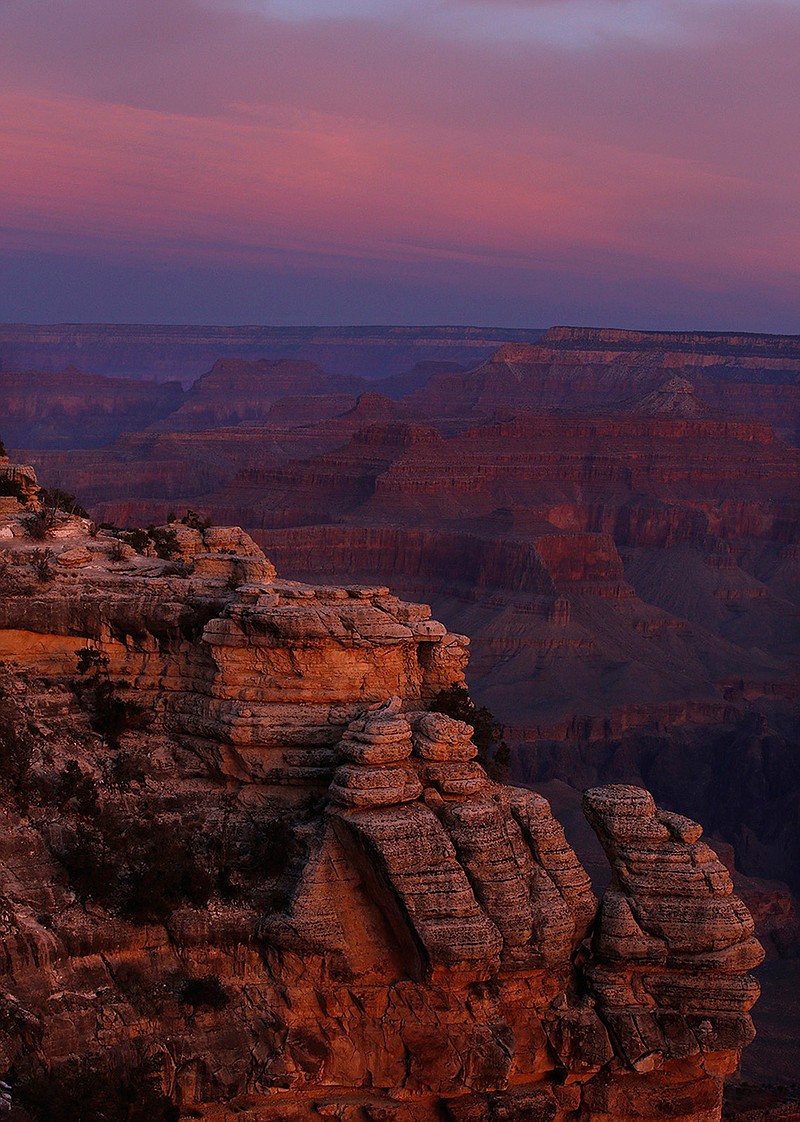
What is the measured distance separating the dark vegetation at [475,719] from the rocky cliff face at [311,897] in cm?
43

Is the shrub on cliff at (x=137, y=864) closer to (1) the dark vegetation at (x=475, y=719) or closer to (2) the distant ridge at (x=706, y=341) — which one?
(1) the dark vegetation at (x=475, y=719)

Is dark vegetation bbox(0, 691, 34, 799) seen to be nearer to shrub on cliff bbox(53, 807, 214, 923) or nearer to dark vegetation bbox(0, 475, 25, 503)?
shrub on cliff bbox(53, 807, 214, 923)

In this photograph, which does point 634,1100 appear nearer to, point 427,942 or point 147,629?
point 427,942

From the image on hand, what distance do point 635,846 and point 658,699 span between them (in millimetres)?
62536

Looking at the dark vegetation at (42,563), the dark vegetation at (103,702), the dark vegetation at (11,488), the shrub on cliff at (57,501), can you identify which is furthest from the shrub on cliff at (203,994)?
the dark vegetation at (11,488)

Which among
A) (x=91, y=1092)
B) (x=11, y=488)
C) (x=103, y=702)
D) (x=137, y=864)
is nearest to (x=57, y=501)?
(x=11, y=488)

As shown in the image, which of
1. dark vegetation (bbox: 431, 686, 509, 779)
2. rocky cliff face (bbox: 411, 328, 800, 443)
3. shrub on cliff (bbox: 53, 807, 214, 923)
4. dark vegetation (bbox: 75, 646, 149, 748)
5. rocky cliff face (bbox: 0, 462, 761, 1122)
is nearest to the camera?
rocky cliff face (bbox: 0, 462, 761, 1122)

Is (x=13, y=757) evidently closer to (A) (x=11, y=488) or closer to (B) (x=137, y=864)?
(B) (x=137, y=864)

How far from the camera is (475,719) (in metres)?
28.2

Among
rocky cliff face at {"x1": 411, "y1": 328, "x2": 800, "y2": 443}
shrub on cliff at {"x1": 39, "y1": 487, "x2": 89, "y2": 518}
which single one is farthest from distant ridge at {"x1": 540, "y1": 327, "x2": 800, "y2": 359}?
shrub on cliff at {"x1": 39, "y1": 487, "x2": 89, "y2": 518}

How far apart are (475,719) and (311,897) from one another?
585 cm

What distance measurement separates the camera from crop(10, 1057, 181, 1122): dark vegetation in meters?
20.2

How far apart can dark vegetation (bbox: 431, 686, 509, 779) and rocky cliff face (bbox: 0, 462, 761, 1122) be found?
0.43 m

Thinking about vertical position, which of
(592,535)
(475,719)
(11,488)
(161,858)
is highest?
(11,488)
